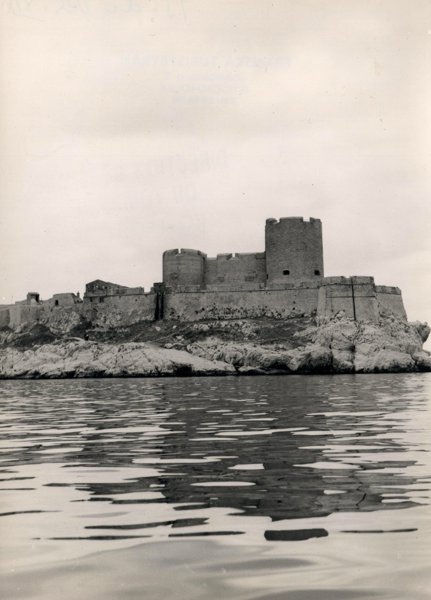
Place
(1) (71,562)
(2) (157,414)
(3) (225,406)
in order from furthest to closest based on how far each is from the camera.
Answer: (3) (225,406), (2) (157,414), (1) (71,562)

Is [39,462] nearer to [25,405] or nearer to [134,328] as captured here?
[25,405]

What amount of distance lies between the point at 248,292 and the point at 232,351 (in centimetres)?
601

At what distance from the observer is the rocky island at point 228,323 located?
111 feet

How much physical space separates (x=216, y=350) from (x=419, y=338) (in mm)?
10746

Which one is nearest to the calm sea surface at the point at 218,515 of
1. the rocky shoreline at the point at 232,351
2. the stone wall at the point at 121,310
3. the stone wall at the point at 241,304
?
the rocky shoreline at the point at 232,351

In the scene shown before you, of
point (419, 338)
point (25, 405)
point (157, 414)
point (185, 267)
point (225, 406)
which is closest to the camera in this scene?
point (157, 414)

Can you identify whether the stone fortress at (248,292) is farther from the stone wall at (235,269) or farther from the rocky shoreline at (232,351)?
the rocky shoreline at (232,351)

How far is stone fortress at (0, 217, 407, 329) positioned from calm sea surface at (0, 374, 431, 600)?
3102 centimetres

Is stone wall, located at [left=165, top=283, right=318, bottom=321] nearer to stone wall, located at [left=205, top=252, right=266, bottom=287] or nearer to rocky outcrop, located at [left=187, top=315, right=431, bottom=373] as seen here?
stone wall, located at [left=205, top=252, right=266, bottom=287]

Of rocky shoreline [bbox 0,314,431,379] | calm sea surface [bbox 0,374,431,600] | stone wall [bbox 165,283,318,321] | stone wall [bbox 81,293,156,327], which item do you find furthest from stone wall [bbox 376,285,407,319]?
calm sea surface [bbox 0,374,431,600]

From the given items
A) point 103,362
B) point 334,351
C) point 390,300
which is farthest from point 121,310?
point 390,300

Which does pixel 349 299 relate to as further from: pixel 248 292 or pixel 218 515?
pixel 218 515

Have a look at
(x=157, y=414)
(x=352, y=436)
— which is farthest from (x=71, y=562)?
(x=157, y=414)

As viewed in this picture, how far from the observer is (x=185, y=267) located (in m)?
41.1
